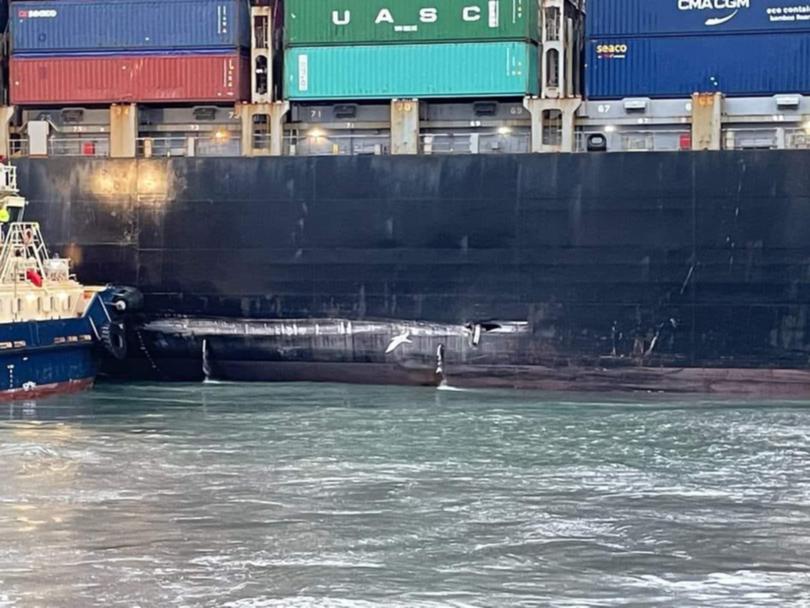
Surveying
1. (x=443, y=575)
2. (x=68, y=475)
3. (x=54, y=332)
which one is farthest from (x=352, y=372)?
(x=443, y=575)

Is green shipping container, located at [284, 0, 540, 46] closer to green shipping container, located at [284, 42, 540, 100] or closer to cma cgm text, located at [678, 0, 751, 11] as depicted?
green shipping container, located at [284, 42, 540, 100]

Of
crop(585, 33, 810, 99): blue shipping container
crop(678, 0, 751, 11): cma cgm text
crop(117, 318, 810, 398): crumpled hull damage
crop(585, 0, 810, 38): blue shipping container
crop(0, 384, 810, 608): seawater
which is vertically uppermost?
crop(678, 0, 751, 11): cma cgm text

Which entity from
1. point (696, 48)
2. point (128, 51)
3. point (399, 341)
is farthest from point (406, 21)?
point (399, 341)

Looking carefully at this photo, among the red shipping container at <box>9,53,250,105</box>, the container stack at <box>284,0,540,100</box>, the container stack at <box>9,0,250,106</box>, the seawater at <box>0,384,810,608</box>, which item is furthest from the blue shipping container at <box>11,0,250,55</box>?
the seawater at <box>0,384,810,608</box>

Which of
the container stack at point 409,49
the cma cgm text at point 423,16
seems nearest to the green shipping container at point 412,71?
the container stack at point 409,49

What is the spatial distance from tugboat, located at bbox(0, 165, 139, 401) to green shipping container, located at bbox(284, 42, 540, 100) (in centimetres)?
532

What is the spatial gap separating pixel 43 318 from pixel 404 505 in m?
12.3

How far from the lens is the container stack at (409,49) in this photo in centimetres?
2792

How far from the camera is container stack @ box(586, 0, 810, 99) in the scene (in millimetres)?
27016

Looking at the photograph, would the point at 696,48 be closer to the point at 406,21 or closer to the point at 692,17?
the point at 692,17

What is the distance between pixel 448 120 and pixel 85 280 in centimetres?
767

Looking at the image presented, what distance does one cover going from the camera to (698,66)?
27.4 meters

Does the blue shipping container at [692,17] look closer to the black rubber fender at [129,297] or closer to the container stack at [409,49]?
the container stack at [409,49]

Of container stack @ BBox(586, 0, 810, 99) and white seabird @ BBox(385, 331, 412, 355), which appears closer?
container stack @ BBox(586, 0, 810, 99)
